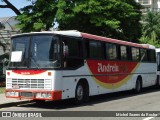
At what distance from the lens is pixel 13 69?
1580cm

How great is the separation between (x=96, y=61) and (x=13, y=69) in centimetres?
402

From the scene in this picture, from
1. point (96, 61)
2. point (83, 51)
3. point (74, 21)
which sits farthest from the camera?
point (74, 21)

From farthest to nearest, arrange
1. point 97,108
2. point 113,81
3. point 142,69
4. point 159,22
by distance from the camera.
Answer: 1. point 159,22
2. point 142,69
3. point 113,81
4. point 97,108

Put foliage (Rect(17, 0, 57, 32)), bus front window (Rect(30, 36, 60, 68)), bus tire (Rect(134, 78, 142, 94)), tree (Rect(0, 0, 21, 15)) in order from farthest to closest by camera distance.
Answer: tree (Rect(0, 0, 21, 15))
foliage (Rect(17, 0, 57, 32))
bus tire (Rect(134, 78, 142, 94))
bus front window (Rect(30, 36, 60, 68))

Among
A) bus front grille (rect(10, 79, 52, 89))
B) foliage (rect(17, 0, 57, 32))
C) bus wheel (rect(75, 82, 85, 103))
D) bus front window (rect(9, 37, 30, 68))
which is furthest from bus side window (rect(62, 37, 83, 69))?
foliage (rect(17, 0, 57, 32))

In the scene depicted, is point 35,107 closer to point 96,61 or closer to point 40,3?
point 96,61

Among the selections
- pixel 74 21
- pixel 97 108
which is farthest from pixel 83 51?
pixel 74 21

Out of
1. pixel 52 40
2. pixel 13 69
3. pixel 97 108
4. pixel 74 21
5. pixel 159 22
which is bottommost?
pixel 97 108

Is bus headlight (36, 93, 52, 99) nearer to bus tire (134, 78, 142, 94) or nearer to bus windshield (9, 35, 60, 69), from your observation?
bus windshield (9, 35, 60, 69)

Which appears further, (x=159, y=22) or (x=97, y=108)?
(x=159, y=22)

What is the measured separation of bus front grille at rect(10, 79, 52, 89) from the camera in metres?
15.0

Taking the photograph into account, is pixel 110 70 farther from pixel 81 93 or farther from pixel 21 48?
pixel 21 48

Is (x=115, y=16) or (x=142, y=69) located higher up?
(x=115, y=16)

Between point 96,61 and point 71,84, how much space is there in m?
2.66
